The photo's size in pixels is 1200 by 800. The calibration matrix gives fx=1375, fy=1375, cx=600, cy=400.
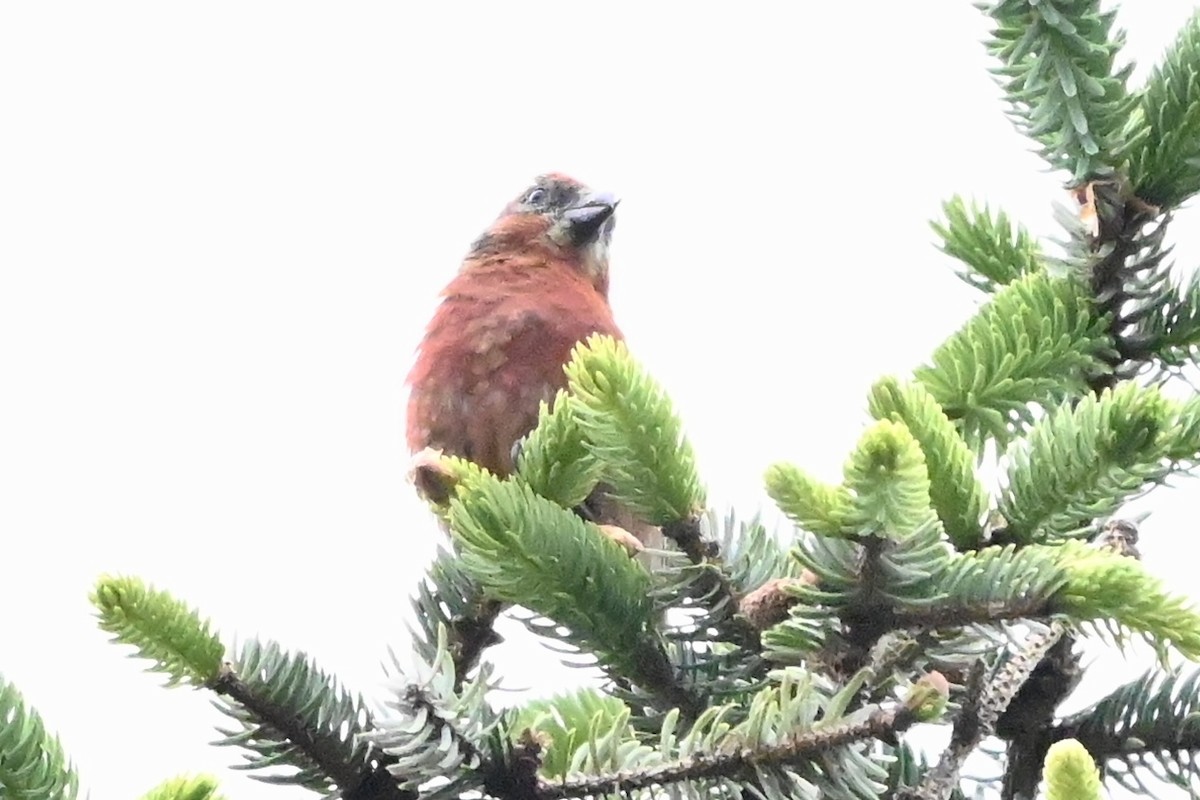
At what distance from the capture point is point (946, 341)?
858mm

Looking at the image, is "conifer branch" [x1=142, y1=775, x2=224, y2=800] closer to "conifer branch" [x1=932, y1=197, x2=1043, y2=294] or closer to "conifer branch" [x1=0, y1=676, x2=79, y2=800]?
"conifer branch" [x1=0, y1=676, x2=79, y2=800]

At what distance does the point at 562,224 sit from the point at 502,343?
65 centimetres

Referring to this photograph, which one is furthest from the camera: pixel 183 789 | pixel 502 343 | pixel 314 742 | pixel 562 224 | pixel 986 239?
pixel 562 224

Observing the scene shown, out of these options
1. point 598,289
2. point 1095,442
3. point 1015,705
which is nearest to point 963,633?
point 1095,442

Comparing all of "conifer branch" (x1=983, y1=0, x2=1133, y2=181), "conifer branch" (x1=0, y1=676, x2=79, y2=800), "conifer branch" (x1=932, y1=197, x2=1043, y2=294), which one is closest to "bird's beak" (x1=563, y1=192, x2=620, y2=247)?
"conifer branch" (x1=932, y1=197, x2=1043, y2=294)

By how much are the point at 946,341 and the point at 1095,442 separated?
0.62 ft

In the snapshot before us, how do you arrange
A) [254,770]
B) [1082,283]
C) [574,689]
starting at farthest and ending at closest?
[574,689] → [1082,283] → [254,770]

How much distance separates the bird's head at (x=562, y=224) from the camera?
7.64 feet

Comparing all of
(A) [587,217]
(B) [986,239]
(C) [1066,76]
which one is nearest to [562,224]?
(A) [587,217]

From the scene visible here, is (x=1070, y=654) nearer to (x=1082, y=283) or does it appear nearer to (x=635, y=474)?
(x=1082, y=283)

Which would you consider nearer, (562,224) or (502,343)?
(502,343)

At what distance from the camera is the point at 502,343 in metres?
1.79

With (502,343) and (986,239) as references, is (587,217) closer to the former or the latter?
(502,343)

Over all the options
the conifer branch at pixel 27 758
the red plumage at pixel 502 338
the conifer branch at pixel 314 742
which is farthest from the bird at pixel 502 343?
the conifer branch at pixel 27 758
